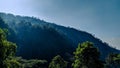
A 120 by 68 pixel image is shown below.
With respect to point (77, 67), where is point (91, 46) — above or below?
above

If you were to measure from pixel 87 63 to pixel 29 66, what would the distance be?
118 m

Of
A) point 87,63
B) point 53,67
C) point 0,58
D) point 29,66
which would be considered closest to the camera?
point 0,58

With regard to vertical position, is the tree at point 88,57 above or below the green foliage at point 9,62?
above

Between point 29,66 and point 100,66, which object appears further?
point 29,66

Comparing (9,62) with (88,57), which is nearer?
A: (9,62)

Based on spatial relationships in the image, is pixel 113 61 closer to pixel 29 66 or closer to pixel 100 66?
pixel 100 66

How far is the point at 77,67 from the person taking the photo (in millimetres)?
78438

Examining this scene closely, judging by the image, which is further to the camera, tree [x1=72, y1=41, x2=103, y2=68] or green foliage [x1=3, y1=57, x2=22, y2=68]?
tree [x1=72, y1=41, x2=103, y2=68]

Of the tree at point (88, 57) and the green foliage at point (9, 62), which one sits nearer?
the green foliage at point (9, 62)

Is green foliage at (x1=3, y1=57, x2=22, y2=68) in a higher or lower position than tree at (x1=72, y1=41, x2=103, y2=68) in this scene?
lower

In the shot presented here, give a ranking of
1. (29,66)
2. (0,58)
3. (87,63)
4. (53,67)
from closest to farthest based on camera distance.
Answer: (0,58), (87,63), (53,67), (29,66)

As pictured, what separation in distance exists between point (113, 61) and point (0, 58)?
83600 millimetres

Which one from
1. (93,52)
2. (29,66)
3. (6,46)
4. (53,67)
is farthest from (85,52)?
(29,66)

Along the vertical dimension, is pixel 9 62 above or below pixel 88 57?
below
